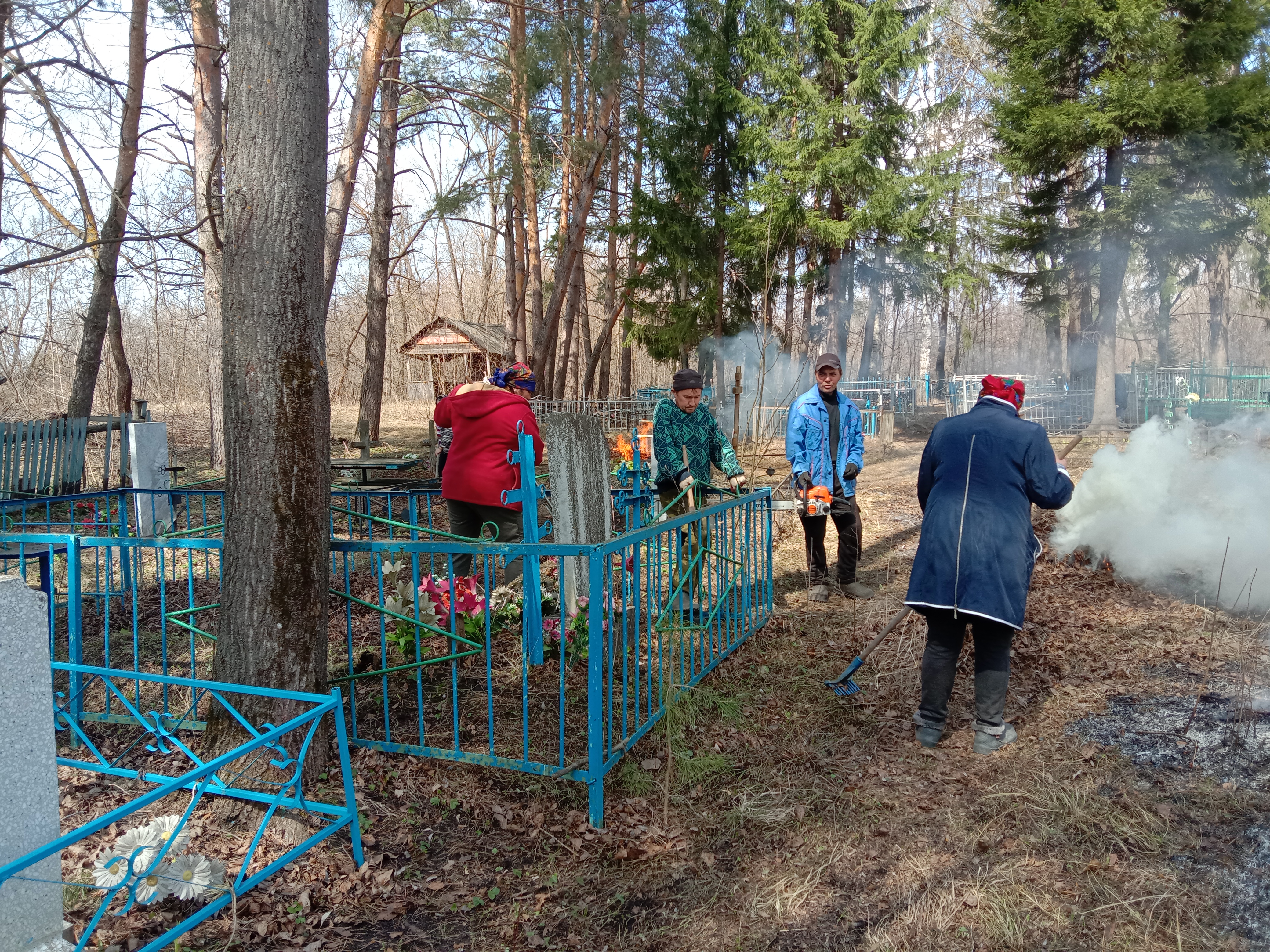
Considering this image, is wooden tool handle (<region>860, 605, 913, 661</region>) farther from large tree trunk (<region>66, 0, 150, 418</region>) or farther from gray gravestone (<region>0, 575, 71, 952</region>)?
large tree trunk (<region>66, 0, 150, 418</region>)

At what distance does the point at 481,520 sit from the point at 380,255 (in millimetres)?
12592

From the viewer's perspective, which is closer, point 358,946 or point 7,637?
point 7,637

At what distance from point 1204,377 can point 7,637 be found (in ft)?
79.1

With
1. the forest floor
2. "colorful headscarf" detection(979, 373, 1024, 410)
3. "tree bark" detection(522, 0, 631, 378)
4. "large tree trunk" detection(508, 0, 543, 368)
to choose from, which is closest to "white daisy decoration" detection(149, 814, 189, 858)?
the forest floor

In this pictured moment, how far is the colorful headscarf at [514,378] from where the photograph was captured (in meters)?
5.77

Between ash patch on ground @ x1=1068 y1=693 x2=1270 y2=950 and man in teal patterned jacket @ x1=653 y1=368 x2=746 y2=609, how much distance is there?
8.70 ft

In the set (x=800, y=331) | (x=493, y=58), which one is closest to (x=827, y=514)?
(x=493, y=58)

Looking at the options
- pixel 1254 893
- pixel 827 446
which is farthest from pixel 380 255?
pixel 1254 893

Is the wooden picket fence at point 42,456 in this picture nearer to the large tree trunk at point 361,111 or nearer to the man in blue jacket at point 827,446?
the large tree trunk at point 361,111

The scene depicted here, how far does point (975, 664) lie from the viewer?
413 centimetres

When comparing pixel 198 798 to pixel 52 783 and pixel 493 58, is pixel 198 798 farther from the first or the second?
pixel 493 58

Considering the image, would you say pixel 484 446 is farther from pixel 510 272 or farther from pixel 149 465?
pixel 510 272

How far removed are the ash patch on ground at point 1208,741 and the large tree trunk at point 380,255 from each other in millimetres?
14352

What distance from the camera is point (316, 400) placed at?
11.1 ft
